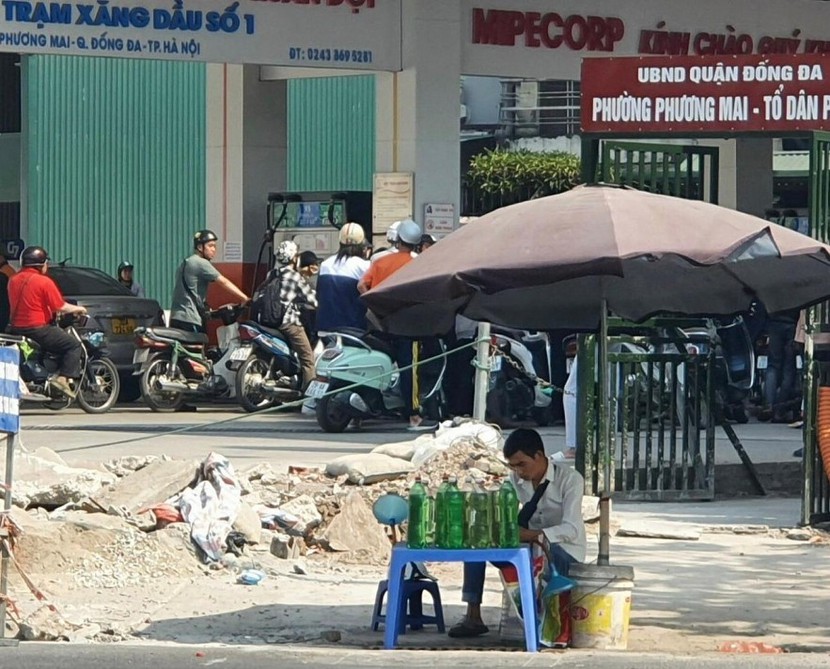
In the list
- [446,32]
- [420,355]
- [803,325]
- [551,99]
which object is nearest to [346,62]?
[446,32]

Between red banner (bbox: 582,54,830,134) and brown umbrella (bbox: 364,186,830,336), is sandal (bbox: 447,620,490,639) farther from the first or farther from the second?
red banner (bbox: 582,54,830,134)

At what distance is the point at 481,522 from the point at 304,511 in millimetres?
3523

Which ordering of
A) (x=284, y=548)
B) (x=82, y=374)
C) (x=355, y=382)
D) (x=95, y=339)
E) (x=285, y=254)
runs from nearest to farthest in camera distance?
(x=284, y=548), (x=355, y=382), (x=285, y=254), (x=82, y=374), (x=95, y=339)

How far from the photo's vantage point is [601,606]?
27.1 ft

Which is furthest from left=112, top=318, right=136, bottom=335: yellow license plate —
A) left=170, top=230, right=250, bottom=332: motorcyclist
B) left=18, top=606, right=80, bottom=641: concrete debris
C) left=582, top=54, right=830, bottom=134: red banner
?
left=18, top=606, right=80, bottom=641: concrete debris

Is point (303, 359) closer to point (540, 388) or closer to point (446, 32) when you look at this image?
point (540, 388)

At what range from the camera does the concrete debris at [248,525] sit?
10.8 meters

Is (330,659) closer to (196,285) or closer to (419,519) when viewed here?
(419,519)

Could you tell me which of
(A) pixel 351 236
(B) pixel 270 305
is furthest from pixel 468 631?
(B) pixel 270 305

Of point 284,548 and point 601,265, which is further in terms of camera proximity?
point 284,548

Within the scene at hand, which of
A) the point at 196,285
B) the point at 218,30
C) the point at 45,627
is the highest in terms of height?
the point at 218,30

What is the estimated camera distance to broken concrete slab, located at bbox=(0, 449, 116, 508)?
11328 mm

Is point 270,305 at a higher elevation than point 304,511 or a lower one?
higher

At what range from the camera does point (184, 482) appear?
11406 mm
